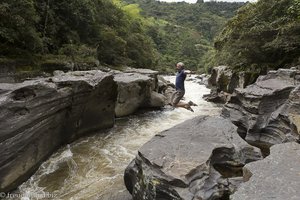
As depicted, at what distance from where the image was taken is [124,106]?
1427 centimetres

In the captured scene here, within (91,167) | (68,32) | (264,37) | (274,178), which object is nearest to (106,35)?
(68,32)

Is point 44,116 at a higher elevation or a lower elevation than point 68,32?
lower

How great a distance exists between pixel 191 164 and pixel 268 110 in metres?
5.98

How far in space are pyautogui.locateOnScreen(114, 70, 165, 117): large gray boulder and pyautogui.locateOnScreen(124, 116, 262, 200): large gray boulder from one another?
708 centimetres

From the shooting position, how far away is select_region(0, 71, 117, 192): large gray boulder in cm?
658

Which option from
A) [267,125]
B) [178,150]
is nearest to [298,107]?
[267,125]

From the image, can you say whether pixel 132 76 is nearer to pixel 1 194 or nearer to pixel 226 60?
pixel 226 60

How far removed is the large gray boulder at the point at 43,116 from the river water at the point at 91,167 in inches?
13.0

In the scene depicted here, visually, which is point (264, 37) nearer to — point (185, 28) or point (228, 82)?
point (228, 82)

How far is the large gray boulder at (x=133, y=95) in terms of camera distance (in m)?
13.9

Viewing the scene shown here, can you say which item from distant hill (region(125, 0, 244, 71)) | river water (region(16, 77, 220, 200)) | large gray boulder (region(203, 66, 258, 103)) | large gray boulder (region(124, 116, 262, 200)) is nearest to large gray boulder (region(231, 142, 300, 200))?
large gray boulder (region(124, 116, 262, 200))

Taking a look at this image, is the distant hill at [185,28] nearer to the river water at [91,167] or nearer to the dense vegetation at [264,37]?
→ the dense vegetation at [264,37]

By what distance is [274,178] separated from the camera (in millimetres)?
4160

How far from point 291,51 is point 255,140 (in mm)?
10330
